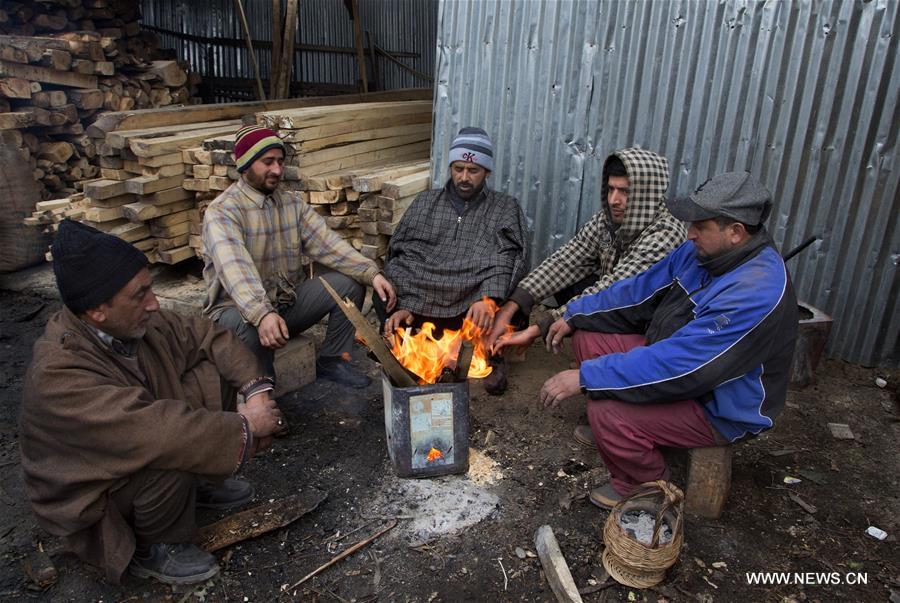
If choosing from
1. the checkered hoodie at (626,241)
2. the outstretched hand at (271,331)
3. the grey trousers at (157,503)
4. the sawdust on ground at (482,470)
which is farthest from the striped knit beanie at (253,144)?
the sawdust on ground at (482,470)

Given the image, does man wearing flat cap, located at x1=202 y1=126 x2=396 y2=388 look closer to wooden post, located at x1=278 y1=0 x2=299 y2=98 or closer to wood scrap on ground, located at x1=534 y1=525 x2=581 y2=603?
wood scrap on ground, located at x1=534 y1=525 x2=581 y2=603

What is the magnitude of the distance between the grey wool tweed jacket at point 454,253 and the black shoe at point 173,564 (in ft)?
7.28

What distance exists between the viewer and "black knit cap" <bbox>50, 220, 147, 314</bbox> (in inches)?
99.6

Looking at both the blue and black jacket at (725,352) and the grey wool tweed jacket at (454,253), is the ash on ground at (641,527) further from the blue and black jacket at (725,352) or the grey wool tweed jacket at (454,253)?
A: the grey wool tweed jacket at (454,253)

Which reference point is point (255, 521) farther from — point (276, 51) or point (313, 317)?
point (276, 51)

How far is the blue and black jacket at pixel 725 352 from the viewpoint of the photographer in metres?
2.83

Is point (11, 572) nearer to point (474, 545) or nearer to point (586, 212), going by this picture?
point (474, 545)

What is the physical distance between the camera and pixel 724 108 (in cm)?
491

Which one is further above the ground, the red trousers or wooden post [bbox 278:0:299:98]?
wooden post [bbox 278:0:299:98]

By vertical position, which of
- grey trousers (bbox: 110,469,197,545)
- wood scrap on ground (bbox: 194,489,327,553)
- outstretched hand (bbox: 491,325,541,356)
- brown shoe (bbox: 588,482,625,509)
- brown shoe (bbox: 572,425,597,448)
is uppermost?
outstretched hand (bbox: 491,325,541,356)

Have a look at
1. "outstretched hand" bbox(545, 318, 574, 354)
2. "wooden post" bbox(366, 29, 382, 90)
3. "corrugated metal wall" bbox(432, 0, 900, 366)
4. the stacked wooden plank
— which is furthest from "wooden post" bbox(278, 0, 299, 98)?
"outstretched hand" bbox(545, 318, 574, 354)

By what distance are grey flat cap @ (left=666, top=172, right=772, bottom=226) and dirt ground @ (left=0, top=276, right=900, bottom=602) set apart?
1548 millimetres

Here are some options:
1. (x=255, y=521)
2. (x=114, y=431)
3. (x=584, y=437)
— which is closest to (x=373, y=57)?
(x=584, y=437)

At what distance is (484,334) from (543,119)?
2.24m
